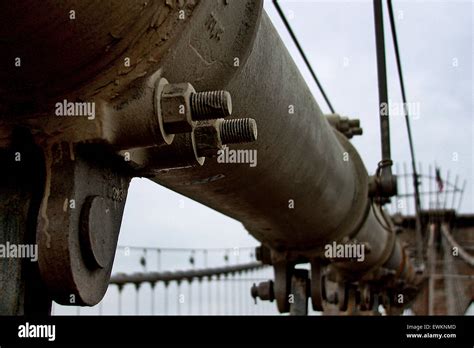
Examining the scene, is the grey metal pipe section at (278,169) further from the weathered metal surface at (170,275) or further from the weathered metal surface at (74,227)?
the weathered metal surface at (170,275)

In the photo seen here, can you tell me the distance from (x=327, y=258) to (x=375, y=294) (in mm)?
3604

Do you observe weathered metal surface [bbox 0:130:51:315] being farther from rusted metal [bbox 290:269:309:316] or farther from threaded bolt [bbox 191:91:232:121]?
rusted metal [bbox 290:269:309:316]

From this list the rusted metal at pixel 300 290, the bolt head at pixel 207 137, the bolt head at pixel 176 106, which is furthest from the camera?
the rusted metal at pixel 300 290

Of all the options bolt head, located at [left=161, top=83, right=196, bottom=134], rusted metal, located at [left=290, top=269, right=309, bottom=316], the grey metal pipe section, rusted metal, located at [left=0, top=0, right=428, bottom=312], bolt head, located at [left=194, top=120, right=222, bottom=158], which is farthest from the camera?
rusted metal, located at [left=290, top=269, right=309, bottom=316]

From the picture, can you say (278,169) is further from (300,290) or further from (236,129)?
(300,290)

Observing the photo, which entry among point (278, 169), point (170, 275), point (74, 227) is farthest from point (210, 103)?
point (170, 275)

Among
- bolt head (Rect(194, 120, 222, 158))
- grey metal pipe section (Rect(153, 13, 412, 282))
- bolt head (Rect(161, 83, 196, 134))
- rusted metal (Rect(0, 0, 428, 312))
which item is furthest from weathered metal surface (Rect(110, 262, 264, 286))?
bolt head (Rect(161, 83, 196, 134))

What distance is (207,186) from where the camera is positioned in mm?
1957

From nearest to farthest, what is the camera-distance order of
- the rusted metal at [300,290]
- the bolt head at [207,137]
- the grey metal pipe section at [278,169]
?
the bolt head at [207,137] < the grey metal pipe section at [278,169] < the rusted metal at [300,290]

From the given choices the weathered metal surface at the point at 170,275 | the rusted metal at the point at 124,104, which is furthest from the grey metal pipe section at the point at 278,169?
the weathered metal surface at the point at 170,275

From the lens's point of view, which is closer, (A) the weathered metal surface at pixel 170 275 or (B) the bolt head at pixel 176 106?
(B) the bolt head at pixel 176 106

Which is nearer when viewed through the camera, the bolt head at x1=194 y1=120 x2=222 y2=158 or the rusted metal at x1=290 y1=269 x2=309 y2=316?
the bolt head at x1=194 y1=120 x2=222 y2=158

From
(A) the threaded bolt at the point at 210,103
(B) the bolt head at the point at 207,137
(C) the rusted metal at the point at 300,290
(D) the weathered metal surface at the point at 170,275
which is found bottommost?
(C) the rusted metal at the point at 300,290

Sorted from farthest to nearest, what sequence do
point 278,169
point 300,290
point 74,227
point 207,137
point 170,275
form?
point 170,275, point 300,290, point 278,169, point 207,137, point 74,227
